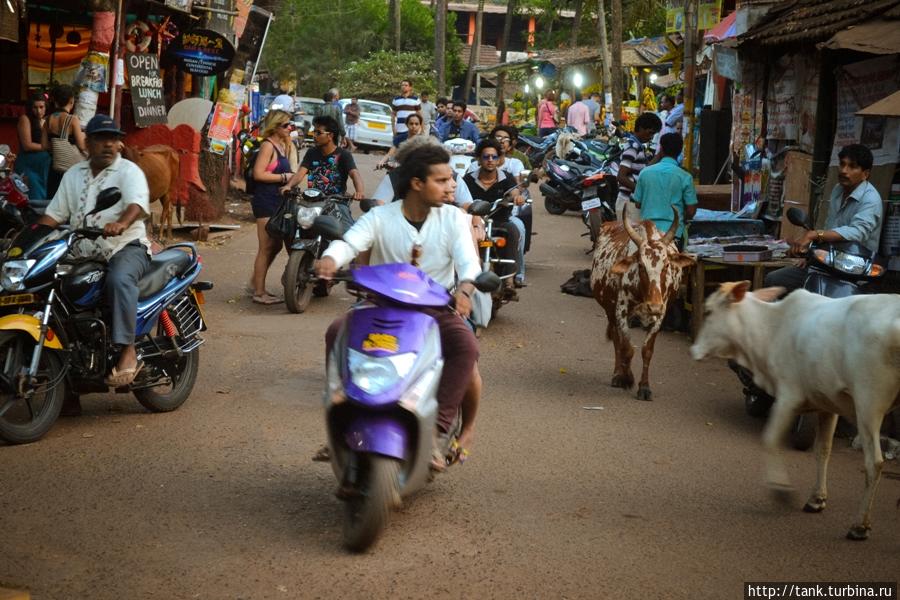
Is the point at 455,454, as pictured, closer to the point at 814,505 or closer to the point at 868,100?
the point at 814,505

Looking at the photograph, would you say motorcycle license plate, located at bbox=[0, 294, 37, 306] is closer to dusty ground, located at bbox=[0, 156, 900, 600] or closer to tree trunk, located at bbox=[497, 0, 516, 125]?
dusty ground, located at bbox=[0, 156, 900, 600]

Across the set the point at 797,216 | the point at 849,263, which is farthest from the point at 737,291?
the point at 849,263

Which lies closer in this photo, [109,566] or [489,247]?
[109,566]

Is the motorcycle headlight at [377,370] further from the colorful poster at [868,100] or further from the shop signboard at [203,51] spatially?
the shop signboard at [203,51]

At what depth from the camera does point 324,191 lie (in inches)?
491

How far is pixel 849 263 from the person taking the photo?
8.09 meters

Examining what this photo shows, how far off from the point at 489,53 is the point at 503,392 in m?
63.0

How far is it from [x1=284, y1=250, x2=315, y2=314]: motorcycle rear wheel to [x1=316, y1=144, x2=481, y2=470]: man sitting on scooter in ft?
18.4

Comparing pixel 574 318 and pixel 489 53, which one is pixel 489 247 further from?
pixel 489 53

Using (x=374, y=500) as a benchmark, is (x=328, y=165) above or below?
above

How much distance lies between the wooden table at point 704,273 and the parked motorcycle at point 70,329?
4.93 metres

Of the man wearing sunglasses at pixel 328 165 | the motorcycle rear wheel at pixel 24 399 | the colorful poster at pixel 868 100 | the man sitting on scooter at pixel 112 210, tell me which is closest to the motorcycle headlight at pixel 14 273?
the motorcycle rear wheel at pixel 24 399

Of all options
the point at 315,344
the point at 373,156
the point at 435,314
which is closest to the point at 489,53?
the point at 373,156

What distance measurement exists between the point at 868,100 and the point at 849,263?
380 cm
